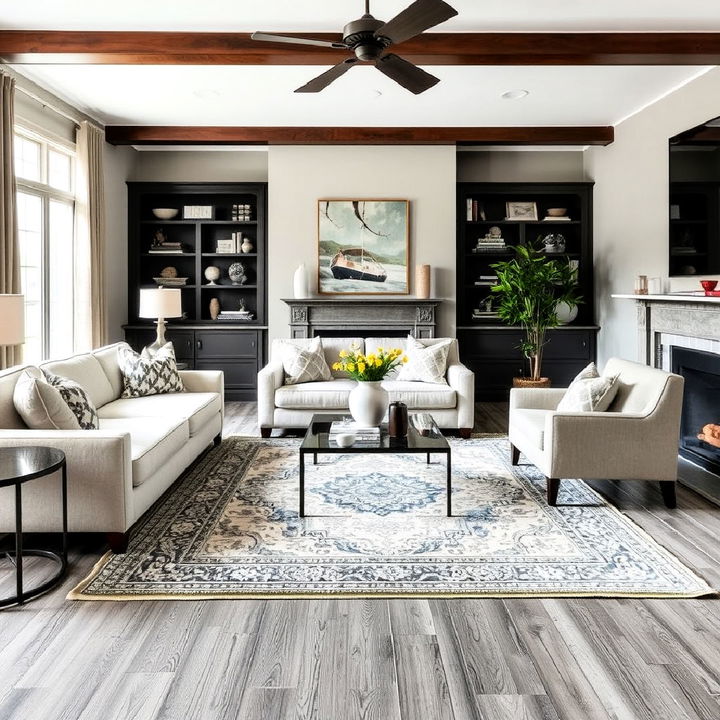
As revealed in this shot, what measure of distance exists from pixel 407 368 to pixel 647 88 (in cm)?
298

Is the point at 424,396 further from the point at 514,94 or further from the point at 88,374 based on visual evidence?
the point at 514,94

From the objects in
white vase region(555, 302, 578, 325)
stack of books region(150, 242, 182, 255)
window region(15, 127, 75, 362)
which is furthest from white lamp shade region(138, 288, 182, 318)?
white vase region(555, 302, 578, 325)

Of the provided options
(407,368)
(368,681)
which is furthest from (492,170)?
(368,681)

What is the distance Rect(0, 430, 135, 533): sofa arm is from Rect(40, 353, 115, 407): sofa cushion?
1175 mm

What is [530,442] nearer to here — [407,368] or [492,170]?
[407,368]

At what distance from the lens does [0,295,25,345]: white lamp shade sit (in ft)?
9.57

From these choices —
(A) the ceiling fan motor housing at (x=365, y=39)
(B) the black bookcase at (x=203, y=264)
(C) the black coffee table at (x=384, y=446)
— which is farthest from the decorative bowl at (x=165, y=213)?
(A) the ceiling fan motor housing at (x=365, y=39)

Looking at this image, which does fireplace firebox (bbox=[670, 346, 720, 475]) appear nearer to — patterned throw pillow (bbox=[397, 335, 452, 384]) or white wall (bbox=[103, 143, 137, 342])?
patterned throw pillow (bbox=[397, 335, 452, 384])

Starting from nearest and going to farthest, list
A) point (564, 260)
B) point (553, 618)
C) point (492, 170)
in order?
1. point (553, 618)
2. point (564, 260)
3. point (492, 170)

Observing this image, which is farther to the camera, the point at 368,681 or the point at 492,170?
the point at 492,170

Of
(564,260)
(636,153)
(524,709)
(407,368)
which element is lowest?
(524,709)

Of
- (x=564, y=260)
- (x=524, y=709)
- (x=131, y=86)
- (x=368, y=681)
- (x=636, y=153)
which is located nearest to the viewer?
(x=524, y=709)

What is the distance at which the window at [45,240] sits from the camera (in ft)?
16.4

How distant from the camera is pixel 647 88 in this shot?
17.2ft
